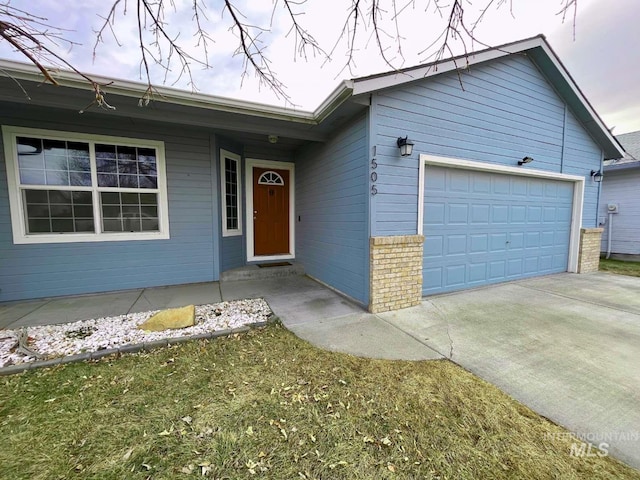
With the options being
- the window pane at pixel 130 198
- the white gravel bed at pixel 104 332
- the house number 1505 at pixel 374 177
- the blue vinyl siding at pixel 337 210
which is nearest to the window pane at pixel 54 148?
the window pane at pixel 130 198

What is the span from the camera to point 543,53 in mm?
5102

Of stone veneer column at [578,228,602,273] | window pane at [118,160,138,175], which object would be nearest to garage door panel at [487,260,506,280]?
stone veneer column at [578,228,602,273]

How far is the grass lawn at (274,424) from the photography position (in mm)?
1544

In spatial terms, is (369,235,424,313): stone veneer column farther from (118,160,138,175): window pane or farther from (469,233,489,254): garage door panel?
(118,160,138,175): window pane

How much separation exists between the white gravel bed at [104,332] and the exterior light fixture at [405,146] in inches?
120

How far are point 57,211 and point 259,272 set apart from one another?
3526 mm

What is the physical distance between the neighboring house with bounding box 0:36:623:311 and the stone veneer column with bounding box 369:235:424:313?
0.03m

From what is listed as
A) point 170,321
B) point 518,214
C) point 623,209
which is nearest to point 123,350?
point 170,321

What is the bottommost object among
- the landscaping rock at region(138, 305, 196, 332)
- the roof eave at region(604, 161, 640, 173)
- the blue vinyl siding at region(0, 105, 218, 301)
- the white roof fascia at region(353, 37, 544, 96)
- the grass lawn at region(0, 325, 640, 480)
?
the grass lawn at region(0, 325, 640, 480)

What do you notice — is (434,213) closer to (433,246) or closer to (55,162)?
(433,246)

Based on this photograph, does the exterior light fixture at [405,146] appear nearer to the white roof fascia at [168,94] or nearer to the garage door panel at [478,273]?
the white roof fascia at [168,94]

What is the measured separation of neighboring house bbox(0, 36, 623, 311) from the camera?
3.95 meters

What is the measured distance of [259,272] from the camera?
574 centimetres

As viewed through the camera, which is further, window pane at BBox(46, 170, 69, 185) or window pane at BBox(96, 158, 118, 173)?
window pane at BBox(96, 158, 118, 173)
